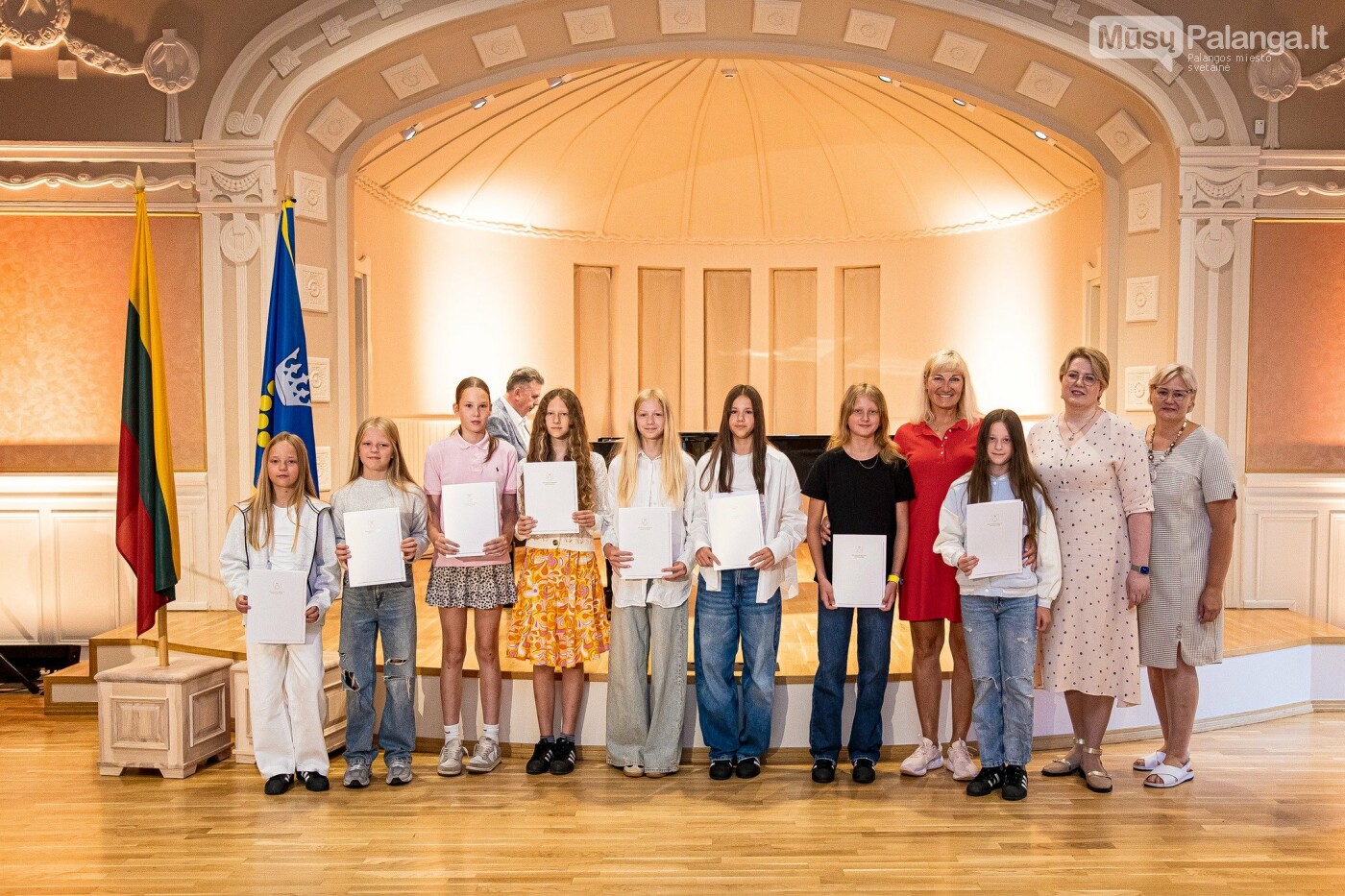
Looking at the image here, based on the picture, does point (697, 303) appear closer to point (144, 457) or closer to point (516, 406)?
point (516, 406)

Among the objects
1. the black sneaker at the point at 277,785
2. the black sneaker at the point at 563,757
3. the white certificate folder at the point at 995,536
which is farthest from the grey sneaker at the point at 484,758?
the white certificate folder at the point at 995,536

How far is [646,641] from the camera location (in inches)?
175

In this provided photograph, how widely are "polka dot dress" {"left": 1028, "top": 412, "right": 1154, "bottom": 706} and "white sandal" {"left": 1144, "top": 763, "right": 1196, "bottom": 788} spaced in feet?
1.31

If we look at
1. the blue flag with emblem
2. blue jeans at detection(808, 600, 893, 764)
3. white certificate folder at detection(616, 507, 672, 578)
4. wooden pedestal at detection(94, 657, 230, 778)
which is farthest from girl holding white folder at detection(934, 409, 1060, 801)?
wooden pedestal at detection(94, 657, 230, 778)

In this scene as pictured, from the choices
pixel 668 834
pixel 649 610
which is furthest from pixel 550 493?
pixel 668 834

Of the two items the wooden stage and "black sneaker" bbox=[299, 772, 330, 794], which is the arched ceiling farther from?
"black sneaker" bbox=[299, 772, 330, 794]

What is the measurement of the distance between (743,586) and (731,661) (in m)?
0.33

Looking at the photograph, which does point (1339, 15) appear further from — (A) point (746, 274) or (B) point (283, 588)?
(B) point (283, 588)

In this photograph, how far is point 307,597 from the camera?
425 centimetres

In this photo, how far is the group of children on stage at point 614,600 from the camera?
4230 millimetres

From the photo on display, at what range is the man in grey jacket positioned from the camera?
544cm

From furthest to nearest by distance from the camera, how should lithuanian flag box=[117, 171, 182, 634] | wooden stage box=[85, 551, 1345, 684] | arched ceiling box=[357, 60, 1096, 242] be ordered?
arched ceiling box=[357, 60, 1096, 242], wooden stage box=[85, 551, 1345, 684], lithuanian flag box=[117, 171, 182, 634]

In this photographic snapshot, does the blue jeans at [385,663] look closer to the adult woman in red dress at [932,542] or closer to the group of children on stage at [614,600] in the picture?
the group of children on stage at [614,600]

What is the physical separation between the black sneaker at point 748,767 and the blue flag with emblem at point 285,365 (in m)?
2.37
